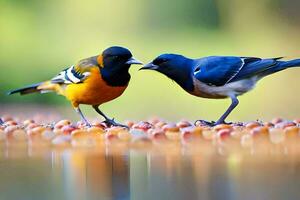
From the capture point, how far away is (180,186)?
1.86m

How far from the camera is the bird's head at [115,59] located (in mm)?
3236

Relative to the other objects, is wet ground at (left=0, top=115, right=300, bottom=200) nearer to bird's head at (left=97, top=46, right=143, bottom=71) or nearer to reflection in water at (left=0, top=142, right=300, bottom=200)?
reflection in water at (left=0, top=142, right=300, bottom=200)

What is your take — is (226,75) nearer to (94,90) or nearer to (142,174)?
(94,90)

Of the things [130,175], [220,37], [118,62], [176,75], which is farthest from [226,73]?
[220,37]

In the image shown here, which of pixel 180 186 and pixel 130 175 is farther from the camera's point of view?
pixel 130 175

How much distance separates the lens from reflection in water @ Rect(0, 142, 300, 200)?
1770 mm

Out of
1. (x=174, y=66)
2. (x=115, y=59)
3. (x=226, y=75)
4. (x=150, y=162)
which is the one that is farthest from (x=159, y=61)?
(x=150, y=162)

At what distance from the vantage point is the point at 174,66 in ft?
11.1

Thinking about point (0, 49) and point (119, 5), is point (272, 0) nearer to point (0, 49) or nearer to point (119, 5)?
point (119, 5)

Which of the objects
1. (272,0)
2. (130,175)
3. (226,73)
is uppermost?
(272,0)

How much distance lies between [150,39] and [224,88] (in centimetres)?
281

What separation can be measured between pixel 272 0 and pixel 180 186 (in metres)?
4.62

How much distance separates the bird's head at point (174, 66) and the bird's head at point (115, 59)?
0.43 ft

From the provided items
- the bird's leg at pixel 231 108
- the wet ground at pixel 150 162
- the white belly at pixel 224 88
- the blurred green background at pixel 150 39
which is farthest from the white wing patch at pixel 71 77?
the blurred green background at pixel 150 39
